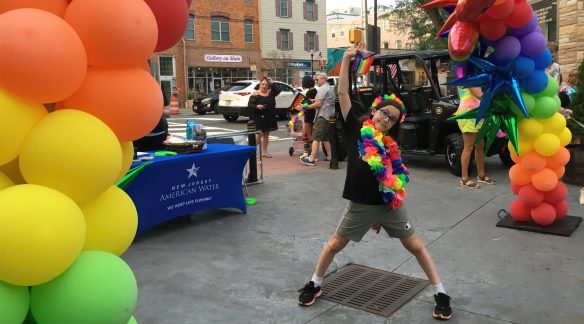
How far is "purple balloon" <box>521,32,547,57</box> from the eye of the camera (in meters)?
4.84

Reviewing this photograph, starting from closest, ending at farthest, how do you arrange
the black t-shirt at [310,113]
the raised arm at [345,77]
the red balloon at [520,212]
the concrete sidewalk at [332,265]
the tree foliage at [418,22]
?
1. the raised arm at [345,77]
2. the concrete sidewalk at [332,265]
3. the red balloon at [520,212]
4. the black t-shirt at [310,113]
5. the tree foliage at [418,22]

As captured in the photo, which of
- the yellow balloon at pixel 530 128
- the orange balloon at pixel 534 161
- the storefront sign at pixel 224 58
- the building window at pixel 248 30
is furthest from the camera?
the building window at pixel 248 30

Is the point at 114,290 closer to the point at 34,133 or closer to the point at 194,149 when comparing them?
the point at 34,133

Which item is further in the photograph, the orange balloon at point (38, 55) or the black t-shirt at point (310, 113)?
the black t-shirt at point (310, 113)

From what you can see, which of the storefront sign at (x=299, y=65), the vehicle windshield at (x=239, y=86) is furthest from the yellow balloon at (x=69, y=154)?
the storefront sign at (x=299, y=65)

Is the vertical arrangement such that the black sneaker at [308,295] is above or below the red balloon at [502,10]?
below

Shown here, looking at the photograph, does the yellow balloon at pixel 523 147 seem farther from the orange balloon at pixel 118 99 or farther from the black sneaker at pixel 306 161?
the black sneaker at pixel 306 161

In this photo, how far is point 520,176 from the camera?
17.6 ft

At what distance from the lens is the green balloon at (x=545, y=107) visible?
4949 mm

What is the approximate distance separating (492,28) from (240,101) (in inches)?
609

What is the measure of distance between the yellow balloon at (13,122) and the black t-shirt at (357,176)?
2.15 m

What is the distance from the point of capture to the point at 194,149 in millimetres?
5652

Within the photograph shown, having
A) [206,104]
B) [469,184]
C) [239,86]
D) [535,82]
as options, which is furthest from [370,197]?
[206,104]

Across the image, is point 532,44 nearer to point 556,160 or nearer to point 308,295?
point 556,160
